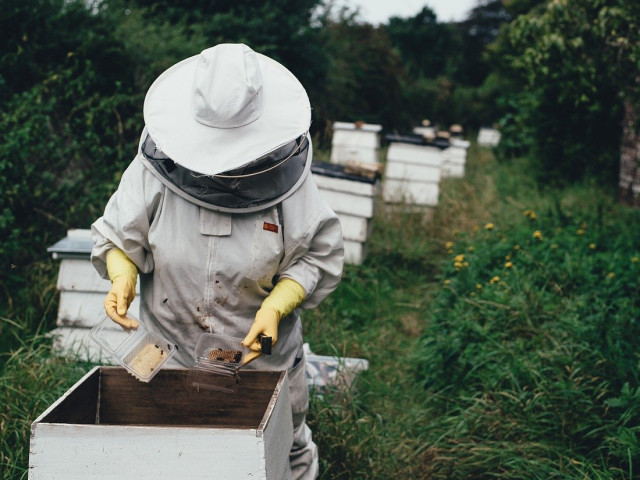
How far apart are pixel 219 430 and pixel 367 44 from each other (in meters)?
15.8

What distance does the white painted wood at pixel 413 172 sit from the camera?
7133 millimetres

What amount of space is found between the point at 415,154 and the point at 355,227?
5.77ft

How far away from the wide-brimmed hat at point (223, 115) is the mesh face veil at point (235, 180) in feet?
0.27

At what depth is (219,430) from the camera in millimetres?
1613

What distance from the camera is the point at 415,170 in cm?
719

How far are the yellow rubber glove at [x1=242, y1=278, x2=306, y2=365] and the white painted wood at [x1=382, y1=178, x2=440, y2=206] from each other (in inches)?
191

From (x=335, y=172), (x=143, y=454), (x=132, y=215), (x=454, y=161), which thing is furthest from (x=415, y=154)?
(x=143, y=454)

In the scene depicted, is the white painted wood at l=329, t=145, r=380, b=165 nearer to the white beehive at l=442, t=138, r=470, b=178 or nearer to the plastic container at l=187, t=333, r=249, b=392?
the white beehive at l=442, t=138, r=470, b=178

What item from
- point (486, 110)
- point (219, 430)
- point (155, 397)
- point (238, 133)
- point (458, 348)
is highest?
point (238, 133)

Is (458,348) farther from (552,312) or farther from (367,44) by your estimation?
(367,44)

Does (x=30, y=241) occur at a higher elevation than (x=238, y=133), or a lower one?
lower

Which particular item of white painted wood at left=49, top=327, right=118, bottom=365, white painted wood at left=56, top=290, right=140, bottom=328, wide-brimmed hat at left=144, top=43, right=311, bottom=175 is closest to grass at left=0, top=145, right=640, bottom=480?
white painted wood at left=49, top=327, right=118, bottom=365

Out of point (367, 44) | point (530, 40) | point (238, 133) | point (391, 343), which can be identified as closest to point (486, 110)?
point (367, 44)

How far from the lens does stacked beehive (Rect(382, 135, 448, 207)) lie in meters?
7.12
